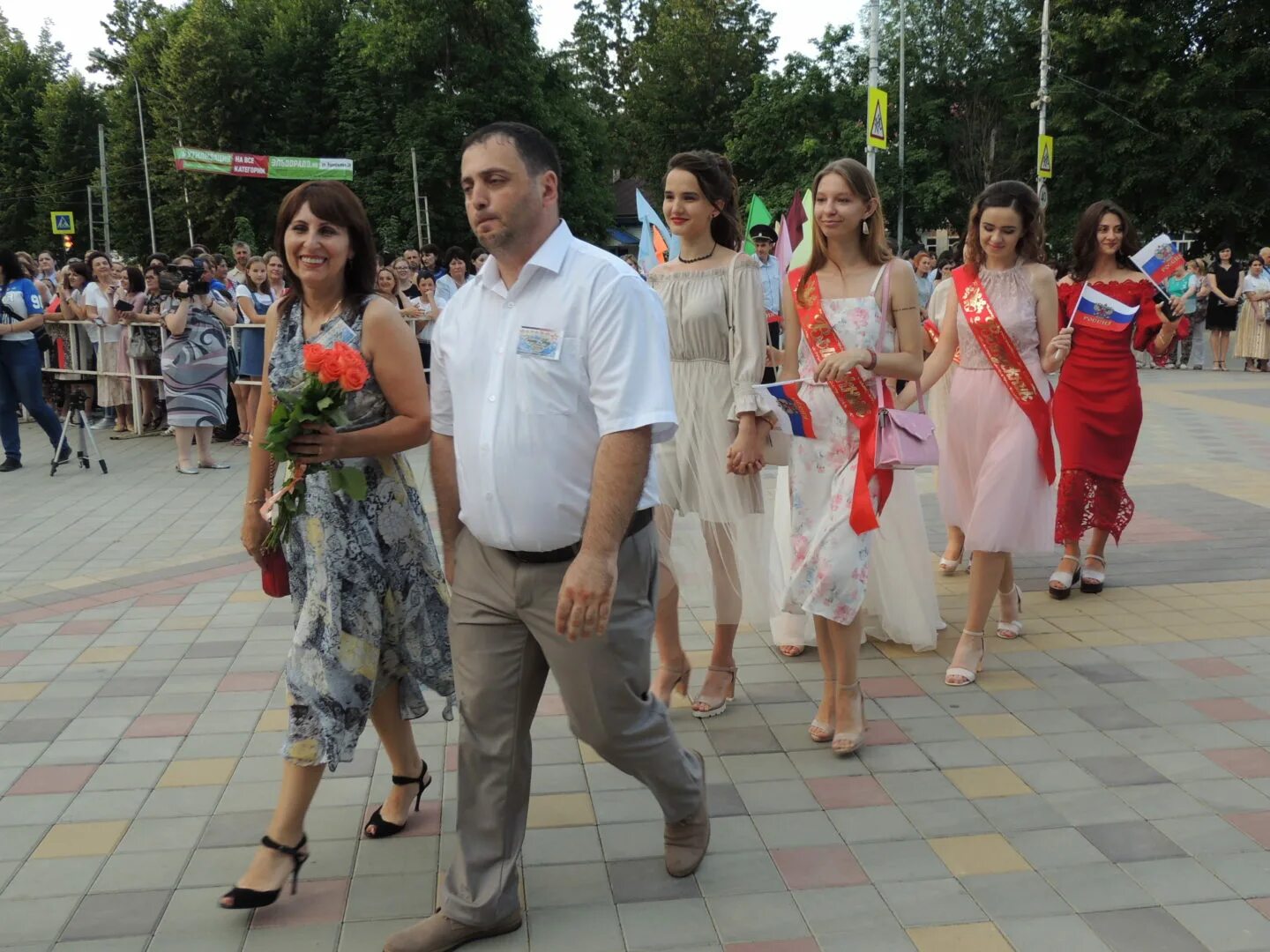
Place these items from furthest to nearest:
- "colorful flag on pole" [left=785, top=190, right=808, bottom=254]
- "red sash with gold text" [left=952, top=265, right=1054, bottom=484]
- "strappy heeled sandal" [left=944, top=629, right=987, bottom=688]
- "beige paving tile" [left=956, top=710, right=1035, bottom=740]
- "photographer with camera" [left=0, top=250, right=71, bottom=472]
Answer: "photographer with camera" [left=0, top=250, right=71, bottom=472], "colorful flag on pole" [left=785, top=190, right=808, bottom=254], "red sash with gold text" [left=952, top=265, right=1054, bottom=484], "strappy heeled sandal" [left=944, top=629, right=987, bottom=688], "beige paving tile" [left=956, top=710, right=1035, bottom=740]

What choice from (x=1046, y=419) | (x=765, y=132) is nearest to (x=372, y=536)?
(x=1046, y=419)

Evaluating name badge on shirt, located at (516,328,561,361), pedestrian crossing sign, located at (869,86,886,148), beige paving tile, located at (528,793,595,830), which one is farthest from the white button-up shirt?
pedestrian crossing sign, located at (869,86,886,148)

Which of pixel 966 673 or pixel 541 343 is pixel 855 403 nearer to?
pixel 966 673

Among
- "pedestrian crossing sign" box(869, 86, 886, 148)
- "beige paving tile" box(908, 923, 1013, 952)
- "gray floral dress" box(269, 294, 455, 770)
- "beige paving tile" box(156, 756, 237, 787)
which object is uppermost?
"pedestrian crossing sign" box(869, 86, 886, 148)

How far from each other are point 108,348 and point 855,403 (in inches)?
450

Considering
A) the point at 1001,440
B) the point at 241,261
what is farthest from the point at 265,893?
the point at 241,261

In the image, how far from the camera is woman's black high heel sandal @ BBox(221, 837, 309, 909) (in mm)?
3094

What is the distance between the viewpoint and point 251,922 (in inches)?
122

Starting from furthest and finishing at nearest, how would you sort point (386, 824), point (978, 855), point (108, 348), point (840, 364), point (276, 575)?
point (108, 348) → point (840, 364) → point (386, 824) → point (978, 855) → point (276, 575)

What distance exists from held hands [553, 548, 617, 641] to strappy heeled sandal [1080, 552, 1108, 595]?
4.30m

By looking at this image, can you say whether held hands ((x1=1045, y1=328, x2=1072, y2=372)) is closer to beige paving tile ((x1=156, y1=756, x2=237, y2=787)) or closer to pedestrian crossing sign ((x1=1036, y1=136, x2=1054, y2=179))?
beige paving tile ((x1=156, y1=756, x2=237, y2=787))

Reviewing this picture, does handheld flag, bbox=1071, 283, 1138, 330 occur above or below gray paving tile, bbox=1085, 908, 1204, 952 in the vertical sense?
above

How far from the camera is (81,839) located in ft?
11.8

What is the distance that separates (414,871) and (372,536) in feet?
3.15
